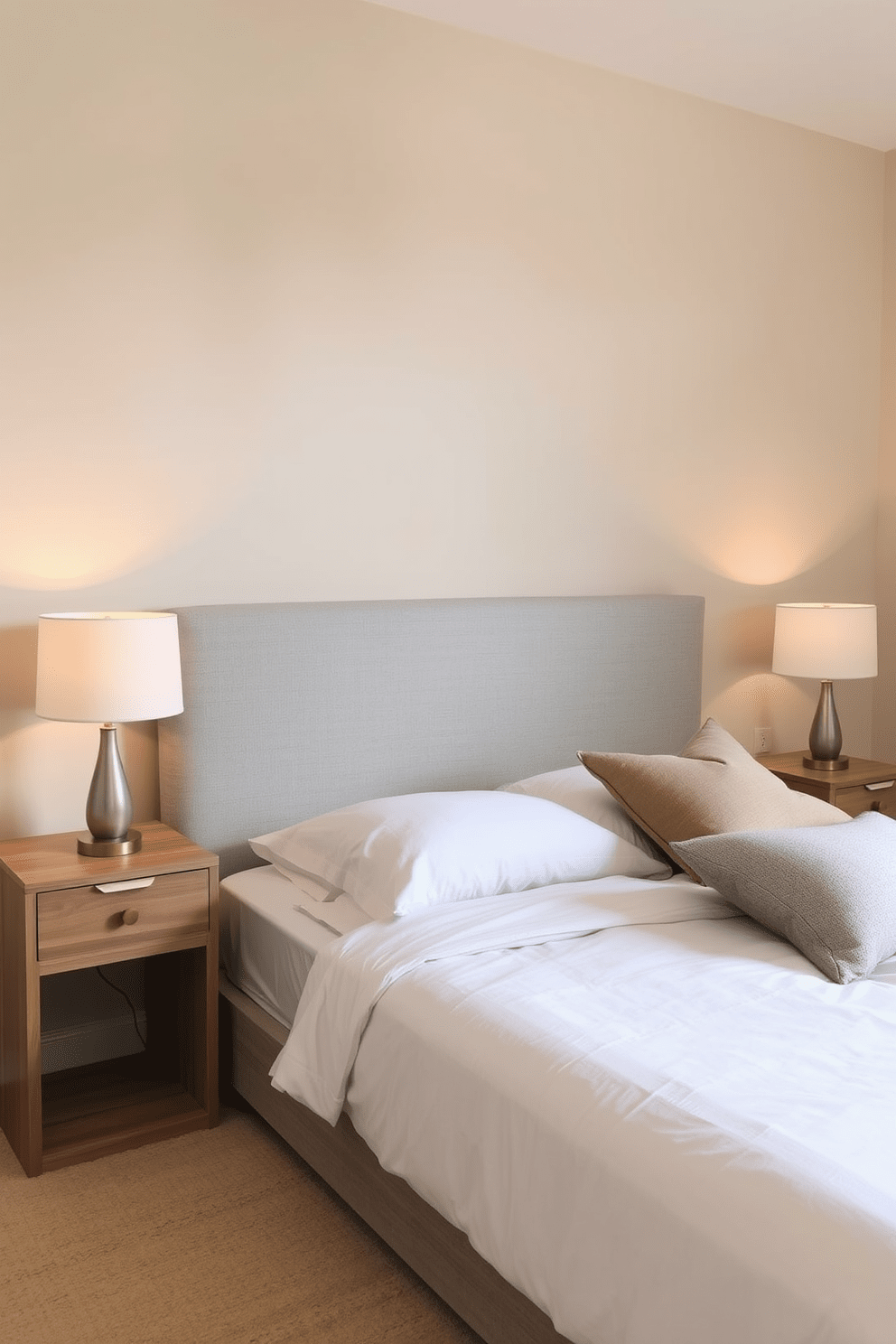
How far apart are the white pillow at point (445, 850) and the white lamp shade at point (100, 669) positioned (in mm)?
453

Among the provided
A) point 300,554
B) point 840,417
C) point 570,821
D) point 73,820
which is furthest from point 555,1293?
point 840,417

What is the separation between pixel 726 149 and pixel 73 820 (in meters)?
2.76

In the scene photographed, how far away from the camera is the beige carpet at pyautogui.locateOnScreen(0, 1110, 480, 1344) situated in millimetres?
1791

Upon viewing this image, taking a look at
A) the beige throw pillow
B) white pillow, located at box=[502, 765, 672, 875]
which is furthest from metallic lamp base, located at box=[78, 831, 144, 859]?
the beige throw pillow

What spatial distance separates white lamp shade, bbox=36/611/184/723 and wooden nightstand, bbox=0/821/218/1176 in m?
0.32

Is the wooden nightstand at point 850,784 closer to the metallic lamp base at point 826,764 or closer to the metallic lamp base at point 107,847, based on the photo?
the metallic lamp base at point 826,764

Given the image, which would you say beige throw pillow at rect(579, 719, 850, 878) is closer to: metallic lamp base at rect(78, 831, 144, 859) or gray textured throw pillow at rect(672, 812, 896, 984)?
gray textured throw pillow at rect(672, 812, 896, 984)

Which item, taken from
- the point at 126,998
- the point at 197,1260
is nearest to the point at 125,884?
the point at 126,998

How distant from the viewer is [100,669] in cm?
225

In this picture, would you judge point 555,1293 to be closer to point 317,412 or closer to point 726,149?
point 317,412

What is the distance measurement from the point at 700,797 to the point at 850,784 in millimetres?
1085

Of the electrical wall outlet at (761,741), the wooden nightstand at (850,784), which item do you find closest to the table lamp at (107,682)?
the wooden nightstand at (850,784)

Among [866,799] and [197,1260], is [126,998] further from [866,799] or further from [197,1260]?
[866,799]

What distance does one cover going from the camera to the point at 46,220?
2.45 m
